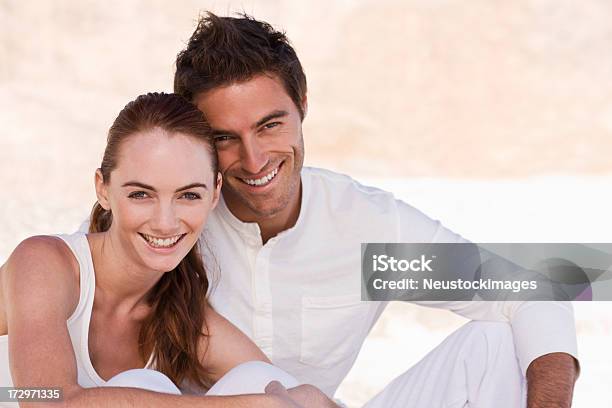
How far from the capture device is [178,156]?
5.53 ft

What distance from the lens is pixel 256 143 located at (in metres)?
1.91

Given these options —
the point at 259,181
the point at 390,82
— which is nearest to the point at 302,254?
the point at 259,181

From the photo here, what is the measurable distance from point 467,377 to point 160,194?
69 centimetres

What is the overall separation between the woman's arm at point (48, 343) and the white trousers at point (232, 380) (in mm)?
62

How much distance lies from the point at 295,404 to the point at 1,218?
4.15 meters

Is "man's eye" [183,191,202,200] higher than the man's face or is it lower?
lower

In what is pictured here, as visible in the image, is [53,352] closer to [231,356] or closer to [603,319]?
[231,356]

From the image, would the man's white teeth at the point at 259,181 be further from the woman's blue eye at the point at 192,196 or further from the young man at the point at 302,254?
the woman's blue eye at the point at 192,196

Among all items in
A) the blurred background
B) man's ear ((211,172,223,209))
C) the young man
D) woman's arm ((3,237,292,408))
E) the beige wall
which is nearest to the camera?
woman's arm ((3,237,292,408))

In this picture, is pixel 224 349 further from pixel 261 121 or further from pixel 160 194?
pixel 261 121

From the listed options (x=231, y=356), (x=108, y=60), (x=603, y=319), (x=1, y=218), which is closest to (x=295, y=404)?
(x=231, y=356)

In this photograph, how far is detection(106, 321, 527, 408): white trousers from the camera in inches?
74.6

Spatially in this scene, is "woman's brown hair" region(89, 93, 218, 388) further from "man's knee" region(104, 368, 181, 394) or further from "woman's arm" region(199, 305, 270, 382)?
"man's knee" region(104, 368, 181, 394)

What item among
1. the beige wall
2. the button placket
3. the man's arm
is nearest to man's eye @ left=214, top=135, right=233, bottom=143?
the button placket
